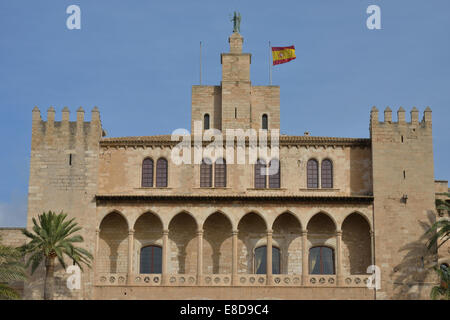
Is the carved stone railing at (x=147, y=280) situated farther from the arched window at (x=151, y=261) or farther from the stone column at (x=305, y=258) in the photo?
the stone column at (x=305, y=258)

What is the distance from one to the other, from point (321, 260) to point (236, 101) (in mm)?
11347

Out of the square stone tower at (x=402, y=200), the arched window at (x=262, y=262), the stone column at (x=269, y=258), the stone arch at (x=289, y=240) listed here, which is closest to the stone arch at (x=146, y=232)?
the arched window at (x=262, y=262)

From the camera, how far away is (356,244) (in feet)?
146

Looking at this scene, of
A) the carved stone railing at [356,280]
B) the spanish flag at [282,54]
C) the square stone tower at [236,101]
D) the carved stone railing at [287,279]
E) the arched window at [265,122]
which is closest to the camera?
the carved stone railing at [356,280]

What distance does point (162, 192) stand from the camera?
146 feet

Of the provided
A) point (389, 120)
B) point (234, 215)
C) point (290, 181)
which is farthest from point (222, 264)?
point (389, 120)

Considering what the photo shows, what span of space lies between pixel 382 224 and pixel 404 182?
2644mm

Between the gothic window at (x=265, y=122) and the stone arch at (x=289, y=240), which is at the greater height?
the gothic window at (x=265, y=122)

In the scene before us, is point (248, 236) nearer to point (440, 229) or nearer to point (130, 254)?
point (130, 254)

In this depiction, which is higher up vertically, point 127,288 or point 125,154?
point 125,154

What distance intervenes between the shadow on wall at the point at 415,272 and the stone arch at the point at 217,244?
897cm

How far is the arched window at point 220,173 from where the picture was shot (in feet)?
147

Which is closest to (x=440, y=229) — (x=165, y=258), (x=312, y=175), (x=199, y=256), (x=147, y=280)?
(x=312, y=175)
